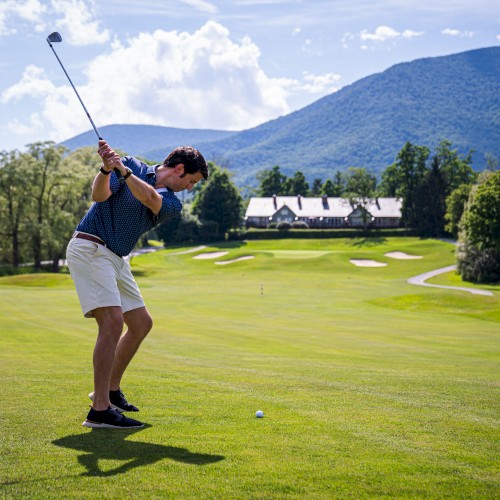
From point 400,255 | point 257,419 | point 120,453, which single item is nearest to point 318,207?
point 400,255

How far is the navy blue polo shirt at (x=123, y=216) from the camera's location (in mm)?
6637

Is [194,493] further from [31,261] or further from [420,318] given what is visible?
[31,261]

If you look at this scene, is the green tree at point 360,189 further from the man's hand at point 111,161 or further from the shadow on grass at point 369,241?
the man's hand at point 111,161

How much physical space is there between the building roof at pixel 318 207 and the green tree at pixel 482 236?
71.7 m

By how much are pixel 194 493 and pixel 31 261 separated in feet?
240

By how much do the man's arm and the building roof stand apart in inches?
5140

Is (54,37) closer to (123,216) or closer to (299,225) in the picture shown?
(123,216)

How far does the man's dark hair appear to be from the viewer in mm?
6801

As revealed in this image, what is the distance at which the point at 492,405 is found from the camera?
7.73 m

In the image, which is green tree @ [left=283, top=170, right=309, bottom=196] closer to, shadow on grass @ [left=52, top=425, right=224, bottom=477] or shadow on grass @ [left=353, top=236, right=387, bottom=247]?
shadow on grass @ [left=353, top=236, right=387, bottom=247]

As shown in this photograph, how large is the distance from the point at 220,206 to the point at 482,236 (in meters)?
60.6

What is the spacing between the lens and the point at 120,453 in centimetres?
529

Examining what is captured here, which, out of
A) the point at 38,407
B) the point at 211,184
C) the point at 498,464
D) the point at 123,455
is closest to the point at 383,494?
the point at 498,464

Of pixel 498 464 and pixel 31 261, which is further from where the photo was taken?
pixel 31 261
